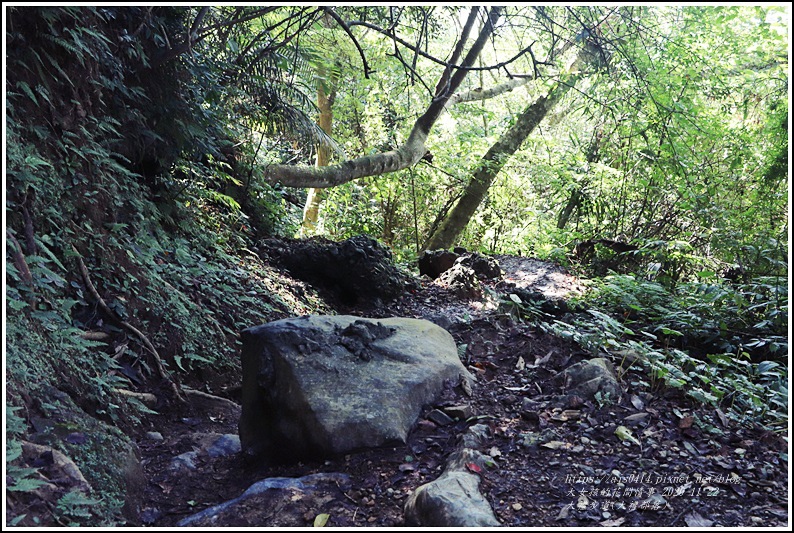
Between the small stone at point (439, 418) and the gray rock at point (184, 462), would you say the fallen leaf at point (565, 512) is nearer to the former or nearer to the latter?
the small stone at point (439, 418)

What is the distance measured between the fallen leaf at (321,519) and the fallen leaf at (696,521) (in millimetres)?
1572

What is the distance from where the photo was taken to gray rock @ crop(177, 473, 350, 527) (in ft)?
8.55

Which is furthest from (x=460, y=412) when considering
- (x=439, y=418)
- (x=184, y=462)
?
(x=184, y=462)

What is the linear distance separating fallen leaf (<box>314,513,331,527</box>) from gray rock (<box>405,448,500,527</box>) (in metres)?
0.36

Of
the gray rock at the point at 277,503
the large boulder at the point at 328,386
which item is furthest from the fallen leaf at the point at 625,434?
the gray rock at the point at 277,503

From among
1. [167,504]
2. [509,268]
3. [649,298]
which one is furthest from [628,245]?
[167,504]

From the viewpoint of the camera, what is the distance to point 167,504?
2918 mm

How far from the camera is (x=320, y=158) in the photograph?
11.6 meters

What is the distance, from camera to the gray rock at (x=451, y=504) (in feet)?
7.80

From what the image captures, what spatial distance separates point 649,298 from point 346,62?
252 inches

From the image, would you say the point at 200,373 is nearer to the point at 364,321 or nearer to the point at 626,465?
the point at 364,321

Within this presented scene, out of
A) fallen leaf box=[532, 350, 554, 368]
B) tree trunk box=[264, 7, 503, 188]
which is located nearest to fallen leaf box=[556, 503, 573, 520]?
fallen leaf box=[532, 350, 554, 368]

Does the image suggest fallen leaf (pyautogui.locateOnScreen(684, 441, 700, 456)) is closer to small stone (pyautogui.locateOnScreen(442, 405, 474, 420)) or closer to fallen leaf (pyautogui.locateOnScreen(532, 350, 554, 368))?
small stone (pyautogui.locateOnScreen(442, 405, 474, 420))

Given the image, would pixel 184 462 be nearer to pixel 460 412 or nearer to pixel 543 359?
pixel 460 412
